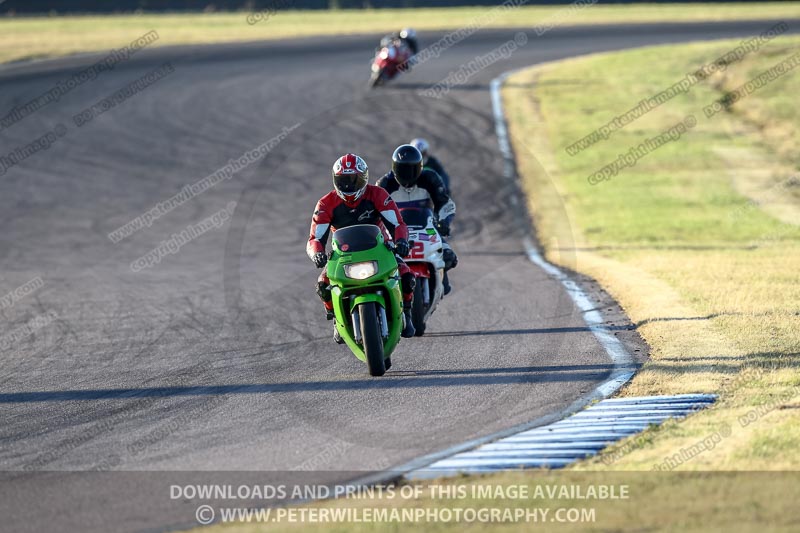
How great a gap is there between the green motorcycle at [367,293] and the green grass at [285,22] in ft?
90.2

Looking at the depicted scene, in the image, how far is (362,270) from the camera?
359 inches

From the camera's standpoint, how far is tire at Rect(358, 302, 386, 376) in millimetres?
8953

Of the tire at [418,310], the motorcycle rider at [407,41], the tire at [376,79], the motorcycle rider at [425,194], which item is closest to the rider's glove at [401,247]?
the tire at [418,310]

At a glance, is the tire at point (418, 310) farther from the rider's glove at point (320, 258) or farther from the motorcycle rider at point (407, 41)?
the motorcycle rider at point (407, 41)

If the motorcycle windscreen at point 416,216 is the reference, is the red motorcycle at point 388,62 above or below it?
above

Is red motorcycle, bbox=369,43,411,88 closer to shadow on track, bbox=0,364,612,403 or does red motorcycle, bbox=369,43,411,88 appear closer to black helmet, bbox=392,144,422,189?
black helmet, bbox=392,144,422,189

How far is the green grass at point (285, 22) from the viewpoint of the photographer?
38031 millimetres

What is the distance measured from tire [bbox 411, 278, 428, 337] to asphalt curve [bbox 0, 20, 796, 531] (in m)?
0.20

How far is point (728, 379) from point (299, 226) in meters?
12.6

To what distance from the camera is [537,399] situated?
8453 mm

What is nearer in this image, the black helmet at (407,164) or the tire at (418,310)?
the tire at (418,310)

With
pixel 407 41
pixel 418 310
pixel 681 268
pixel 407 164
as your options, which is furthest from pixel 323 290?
pixel 407 41

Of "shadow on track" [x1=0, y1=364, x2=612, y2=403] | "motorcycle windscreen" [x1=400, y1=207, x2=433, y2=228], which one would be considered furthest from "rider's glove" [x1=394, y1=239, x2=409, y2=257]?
"motorcycle windscreen" [x1=400, y1=207, x2=433, y2=228]

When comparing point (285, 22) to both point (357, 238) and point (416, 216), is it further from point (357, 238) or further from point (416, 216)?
point (357, 238)
